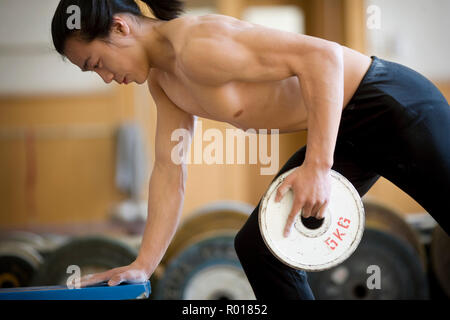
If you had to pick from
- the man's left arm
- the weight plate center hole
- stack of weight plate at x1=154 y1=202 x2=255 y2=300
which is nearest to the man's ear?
the man's left arm

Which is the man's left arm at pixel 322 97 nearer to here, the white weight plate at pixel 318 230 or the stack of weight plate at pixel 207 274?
the white weight plate at pixel 318 230

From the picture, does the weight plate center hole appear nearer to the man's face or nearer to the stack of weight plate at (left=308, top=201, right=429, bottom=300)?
the man's face

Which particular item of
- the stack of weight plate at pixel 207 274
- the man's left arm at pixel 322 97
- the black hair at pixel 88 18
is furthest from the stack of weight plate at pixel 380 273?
the black hair at pixel 88 18

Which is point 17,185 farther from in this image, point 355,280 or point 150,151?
point 355,280

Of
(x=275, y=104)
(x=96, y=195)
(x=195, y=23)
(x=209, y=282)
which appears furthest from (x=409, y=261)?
(x=96, y=195)

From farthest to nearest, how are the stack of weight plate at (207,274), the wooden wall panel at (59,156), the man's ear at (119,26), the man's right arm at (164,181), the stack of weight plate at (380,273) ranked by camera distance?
the wooden wall panel at (59,156) < the stack of weight plate at (380,273) < the stack of weight plate at (207,274) < the man's right arm at (164,181) < the man's ear at (119,26)

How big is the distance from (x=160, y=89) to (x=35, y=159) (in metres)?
3.33

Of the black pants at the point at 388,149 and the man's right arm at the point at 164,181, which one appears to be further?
the man's right arm at the point at 164,181

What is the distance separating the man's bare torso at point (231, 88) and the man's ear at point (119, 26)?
80 millimetres

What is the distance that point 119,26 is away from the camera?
1064 mm

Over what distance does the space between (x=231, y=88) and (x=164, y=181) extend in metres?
0.34

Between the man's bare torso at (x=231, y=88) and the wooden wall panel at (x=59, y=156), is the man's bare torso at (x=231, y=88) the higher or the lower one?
the higher one

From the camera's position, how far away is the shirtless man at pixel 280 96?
3.16 ft

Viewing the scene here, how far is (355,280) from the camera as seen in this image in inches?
75.3
